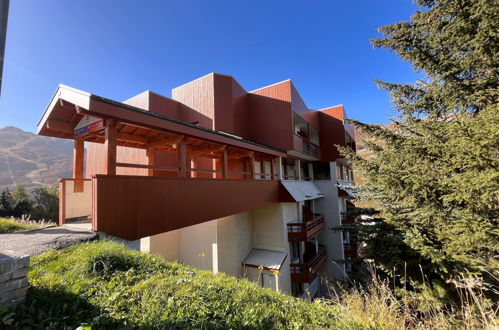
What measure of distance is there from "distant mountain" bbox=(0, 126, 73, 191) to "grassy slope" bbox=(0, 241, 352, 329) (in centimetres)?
7292

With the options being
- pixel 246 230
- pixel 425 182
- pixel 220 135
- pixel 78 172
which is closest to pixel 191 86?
pixel 220 135

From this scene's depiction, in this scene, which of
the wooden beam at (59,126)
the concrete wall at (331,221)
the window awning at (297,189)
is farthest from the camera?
the concrete wall at (331,221)

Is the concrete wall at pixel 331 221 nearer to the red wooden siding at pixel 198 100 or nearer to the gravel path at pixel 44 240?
the red wooden siding at pixel 198 100

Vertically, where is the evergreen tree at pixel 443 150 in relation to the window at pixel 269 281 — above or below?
above

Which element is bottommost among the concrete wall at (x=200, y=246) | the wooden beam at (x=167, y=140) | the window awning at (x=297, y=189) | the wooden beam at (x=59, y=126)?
the concrete wall at (x=200, y=246)

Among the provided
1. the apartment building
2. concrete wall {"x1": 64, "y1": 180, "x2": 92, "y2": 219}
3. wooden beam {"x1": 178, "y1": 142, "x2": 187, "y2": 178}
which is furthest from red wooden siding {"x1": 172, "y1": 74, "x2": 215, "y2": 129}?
concrete wall {"x1": 64, "y1": 180, "x2": 92, "y2": 219}

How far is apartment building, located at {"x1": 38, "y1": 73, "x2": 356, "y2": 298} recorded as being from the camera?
15.3 feet

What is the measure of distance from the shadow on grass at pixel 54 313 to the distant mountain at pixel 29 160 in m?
73.7

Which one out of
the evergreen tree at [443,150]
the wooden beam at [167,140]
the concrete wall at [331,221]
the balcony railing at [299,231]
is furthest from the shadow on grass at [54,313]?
the concrete wall at [331,221]

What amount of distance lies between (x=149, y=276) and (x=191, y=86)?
1147 cm

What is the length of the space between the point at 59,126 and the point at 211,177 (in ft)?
20.3

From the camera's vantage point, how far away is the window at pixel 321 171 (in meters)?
17.5

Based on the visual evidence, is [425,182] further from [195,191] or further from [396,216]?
[195,191]

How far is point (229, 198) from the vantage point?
746 cm
